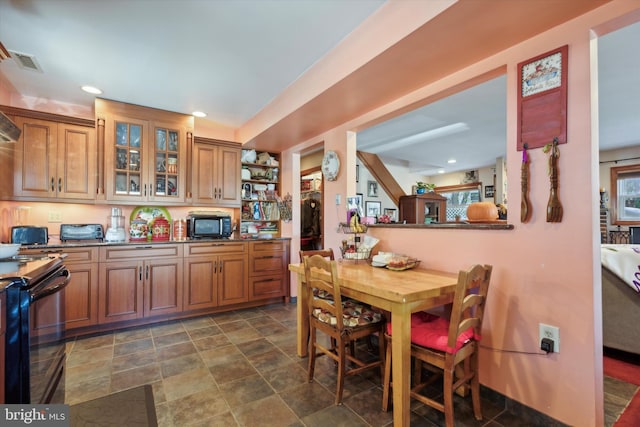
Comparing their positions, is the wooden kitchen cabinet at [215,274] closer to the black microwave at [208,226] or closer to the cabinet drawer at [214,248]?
the cabinet drawer at [214,248]

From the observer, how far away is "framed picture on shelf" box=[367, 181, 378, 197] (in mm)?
5703

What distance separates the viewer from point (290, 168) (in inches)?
163

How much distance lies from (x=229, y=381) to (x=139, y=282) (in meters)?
1.69

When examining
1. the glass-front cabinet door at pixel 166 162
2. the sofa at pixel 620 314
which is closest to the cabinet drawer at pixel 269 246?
the glass-front cabinet door at pixel 166 162

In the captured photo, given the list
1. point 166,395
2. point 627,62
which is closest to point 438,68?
point 627,62

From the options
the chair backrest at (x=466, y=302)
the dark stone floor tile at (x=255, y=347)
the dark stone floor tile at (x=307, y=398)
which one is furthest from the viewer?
the dark stone floor tile at (x=255, y=347)

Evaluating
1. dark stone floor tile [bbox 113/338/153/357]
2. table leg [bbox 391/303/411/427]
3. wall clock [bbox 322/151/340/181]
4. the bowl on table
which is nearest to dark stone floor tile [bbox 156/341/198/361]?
dark stone floor tile [bbox 113/338/153/357]

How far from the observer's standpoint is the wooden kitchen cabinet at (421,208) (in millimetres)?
4781

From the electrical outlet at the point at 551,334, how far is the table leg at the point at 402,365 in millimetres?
753

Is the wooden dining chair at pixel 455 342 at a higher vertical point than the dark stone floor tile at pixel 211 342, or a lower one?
higher

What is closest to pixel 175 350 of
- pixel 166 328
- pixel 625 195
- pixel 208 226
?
pixel 166 328

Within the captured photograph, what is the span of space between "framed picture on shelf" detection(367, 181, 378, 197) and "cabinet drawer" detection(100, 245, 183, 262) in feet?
11.7

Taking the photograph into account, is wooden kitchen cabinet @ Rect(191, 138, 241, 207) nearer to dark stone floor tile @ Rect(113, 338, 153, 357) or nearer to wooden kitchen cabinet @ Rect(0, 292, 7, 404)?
dark stone floor tile @ Rect(113, 338, 153, 357)

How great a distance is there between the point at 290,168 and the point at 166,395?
9.66ft
